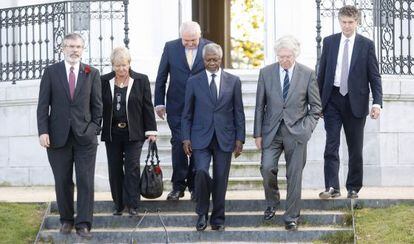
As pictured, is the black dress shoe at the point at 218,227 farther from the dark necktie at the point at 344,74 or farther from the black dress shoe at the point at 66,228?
the dark necktie at the point at 344,74

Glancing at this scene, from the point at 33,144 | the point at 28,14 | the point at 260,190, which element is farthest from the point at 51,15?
the point at 260,190

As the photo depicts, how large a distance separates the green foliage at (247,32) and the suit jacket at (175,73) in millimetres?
16531

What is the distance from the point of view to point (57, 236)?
13422 millimetres

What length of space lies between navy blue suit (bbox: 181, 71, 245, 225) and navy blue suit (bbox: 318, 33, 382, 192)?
4.03 feet

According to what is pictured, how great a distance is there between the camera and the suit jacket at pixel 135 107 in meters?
13.9

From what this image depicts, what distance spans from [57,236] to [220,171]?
5.95ft

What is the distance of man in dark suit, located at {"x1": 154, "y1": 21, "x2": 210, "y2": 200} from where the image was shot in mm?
14273

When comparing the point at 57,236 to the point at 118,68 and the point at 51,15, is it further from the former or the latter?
the point at 51,15

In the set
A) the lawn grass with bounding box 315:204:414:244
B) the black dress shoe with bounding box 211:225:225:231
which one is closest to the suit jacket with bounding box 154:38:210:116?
the black dress shoe with bounding box 211:225:225:231

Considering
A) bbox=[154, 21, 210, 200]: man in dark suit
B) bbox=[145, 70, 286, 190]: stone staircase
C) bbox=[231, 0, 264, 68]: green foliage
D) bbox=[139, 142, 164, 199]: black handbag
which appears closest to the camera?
bbox=[139, 142, 164, 199]: black handbag

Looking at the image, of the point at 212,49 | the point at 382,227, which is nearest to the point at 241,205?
the point at 382,227

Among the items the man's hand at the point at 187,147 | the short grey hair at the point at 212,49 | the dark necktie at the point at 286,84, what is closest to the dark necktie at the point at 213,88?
the short grey hair at the point at 212,49

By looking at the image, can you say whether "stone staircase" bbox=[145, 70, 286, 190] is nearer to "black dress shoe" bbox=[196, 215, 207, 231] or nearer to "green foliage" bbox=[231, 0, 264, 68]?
"black dress shoe" bbox=[196, 215, 207, 231]

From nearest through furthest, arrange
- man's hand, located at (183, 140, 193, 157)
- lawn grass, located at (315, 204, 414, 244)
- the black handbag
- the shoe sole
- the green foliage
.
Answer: lawn grass, located at (315, 204, 414, 244), man's hand, located at (183, 140, 193, 157), the black handbag, the shoe sole, the green foliage
